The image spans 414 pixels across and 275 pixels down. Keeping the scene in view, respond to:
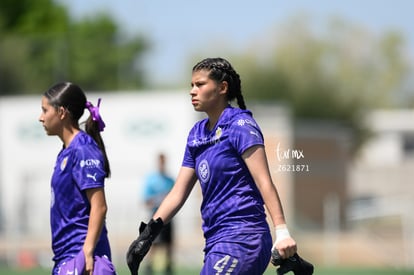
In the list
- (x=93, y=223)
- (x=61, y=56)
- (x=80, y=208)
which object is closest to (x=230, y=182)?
(x=93, y=223)

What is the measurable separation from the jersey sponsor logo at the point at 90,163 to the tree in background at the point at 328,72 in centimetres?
5234

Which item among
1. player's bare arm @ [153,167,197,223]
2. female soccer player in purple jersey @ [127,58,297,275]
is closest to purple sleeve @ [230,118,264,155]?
female soccer player in purple jersey @ [127,58,297,275]

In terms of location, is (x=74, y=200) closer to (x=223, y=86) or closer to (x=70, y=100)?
(x=70, y=100)

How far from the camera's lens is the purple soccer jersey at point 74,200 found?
6.23m

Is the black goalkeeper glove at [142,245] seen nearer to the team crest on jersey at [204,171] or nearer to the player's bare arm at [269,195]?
the team crest on jersey at [204,171]

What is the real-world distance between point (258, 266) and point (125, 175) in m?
21.9

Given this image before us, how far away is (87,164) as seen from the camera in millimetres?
6246

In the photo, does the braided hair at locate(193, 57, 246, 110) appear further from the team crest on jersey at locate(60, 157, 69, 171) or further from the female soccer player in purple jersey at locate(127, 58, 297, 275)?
the team crest on jersey at locate(60, 157, 69, 171)

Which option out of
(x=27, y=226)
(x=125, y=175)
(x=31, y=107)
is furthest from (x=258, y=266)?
(x=31, y=107)

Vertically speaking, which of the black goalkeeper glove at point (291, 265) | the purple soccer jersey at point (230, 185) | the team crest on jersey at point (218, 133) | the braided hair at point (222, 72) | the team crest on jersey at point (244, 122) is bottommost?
the black goalkeeper glove at point (291, 265)

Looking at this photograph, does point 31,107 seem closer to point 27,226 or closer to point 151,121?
point 151,121

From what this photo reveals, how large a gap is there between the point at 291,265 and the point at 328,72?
61.7 m

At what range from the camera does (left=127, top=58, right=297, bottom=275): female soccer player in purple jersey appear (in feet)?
19.1

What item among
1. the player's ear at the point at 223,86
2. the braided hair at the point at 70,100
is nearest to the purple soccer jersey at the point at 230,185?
the player's ear at the point at 223,86
